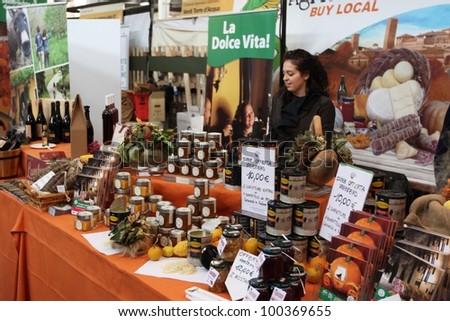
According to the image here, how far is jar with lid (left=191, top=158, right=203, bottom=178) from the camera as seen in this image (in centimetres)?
280

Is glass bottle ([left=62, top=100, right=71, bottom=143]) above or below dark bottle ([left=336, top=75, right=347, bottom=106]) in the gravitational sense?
below

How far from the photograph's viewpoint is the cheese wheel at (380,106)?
12.7ft

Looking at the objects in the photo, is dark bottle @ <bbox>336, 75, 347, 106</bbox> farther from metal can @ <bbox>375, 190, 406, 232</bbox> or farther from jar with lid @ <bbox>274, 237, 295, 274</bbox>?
jar with lid @ <bbox>274, 237, 295, 274</bbox>

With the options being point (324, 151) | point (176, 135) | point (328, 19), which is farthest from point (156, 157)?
point (328, 19)

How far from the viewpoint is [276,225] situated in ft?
6.79

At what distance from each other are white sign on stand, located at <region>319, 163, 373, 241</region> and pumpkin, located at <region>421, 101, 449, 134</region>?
183cm

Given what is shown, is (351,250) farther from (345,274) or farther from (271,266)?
(271,266)

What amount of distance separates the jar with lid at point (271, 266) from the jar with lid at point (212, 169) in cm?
110

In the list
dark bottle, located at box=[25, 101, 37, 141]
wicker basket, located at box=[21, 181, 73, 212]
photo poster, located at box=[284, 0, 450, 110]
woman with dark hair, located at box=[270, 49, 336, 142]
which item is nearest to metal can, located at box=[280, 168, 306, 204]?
wicker basket, located at box=[21, 181, 73, 212]

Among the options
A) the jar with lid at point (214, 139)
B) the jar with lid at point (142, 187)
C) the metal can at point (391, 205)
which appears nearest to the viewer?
the metal can at point (391, 205)

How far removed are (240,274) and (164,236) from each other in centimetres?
63

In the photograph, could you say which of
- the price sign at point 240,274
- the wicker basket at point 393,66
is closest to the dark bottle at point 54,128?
the wicker basket at point 393,66

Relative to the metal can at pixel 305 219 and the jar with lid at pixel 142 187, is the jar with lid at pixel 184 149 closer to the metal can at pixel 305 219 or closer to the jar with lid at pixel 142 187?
the jar with lid at pixel 142 187

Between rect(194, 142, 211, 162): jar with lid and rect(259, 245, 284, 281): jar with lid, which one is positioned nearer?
rect(259, 245, 284, 281): jar with lid
